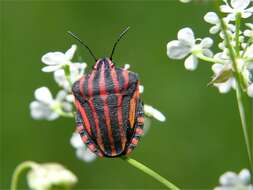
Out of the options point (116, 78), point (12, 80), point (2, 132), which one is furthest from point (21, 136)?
point (116, 78)

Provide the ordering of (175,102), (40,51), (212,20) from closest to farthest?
(212,20) < (175,102) < (40,51)

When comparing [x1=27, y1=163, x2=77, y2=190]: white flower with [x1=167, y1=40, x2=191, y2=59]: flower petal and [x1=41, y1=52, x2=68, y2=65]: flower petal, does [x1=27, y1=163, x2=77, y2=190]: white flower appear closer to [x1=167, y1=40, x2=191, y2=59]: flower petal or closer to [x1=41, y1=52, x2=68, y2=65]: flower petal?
[x1=41, y1=52, x2=68, y2=65]: flower petal

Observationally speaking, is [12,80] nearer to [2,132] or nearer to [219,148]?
[2,132]

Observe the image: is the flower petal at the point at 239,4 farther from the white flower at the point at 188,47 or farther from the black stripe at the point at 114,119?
the black stripe at the point at 114,119

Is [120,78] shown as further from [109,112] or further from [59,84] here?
[59,84]

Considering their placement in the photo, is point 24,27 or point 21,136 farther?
point 24,27

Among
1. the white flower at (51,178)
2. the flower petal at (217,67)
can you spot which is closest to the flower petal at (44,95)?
the white flower at (51,178)
